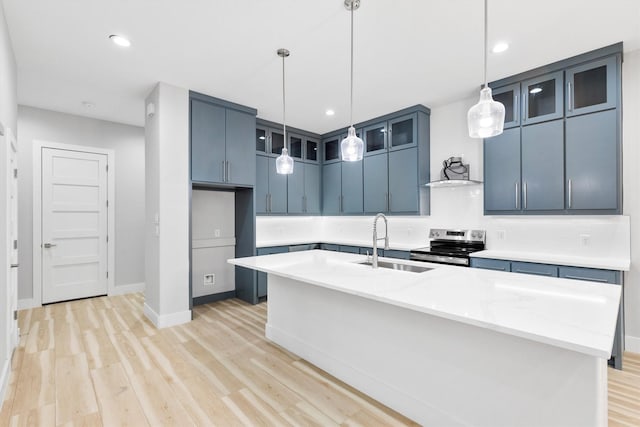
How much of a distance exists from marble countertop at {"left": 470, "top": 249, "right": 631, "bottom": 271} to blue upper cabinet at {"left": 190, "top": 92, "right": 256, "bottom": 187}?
10.2 ft

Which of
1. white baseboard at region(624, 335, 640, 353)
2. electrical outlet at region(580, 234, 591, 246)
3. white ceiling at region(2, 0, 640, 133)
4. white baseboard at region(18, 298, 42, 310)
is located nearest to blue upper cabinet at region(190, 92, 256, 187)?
white ceiling at region(2, 0, 640, 133)

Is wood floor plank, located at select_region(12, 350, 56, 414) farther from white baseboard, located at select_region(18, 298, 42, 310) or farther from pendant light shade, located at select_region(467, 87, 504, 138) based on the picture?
pendant light shade, located at select_region(467, 87, 504, 138)

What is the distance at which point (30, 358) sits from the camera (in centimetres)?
285

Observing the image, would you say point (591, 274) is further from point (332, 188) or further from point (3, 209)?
point (3, 209)

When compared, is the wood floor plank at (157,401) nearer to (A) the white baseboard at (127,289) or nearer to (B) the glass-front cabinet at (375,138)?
(A) the white baseboard at (127,289)

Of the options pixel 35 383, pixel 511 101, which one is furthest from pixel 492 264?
pixel 35 383

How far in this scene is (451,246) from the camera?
13.5 feet

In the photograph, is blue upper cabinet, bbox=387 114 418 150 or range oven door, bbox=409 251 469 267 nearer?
range oven door, bbox=409 251 469 267

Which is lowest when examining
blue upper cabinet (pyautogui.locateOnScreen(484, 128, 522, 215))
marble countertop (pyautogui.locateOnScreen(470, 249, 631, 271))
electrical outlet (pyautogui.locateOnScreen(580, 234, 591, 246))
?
marble countertop (pyautogui.locateOnScreen(470, 249, 631, 271))

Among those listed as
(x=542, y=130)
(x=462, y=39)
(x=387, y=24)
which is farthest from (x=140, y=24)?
(x=542, y=130)

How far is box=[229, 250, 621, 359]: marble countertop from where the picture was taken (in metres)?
1.19

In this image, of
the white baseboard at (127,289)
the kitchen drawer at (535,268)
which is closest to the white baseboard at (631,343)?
the kitchen drawer at (535,268)

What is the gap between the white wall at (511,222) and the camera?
2.92 meters

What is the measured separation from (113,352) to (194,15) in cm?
309
